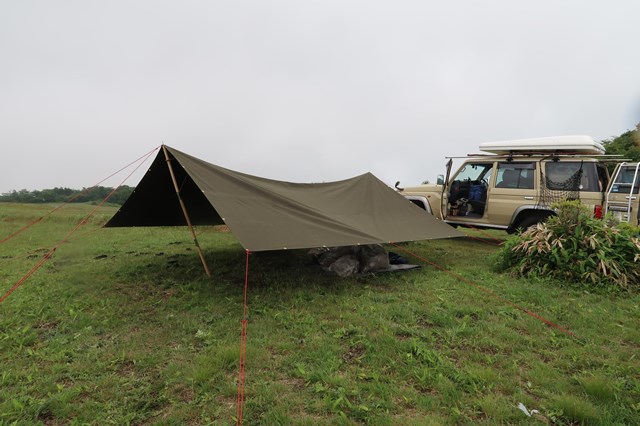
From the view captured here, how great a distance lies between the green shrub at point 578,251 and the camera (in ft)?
15.1

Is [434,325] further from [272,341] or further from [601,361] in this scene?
[272,341]

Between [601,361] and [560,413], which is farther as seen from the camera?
[601,361]

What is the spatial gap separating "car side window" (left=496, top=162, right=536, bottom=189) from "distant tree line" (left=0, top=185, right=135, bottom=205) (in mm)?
6906

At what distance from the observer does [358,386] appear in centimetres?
244

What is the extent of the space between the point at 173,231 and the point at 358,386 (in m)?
9.88

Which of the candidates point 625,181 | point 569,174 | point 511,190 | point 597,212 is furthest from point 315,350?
point 569,174

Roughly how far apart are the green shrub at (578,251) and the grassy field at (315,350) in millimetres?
350

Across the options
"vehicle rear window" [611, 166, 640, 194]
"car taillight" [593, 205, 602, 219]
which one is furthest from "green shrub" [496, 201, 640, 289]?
"vehicle rear window" [611, 166, 640, 194]

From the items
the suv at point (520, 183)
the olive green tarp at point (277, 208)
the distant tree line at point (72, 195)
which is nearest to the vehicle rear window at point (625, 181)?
the suv at point (520, 183)

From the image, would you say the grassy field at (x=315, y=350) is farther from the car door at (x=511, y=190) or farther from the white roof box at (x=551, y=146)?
the white roof box at (x=551, y=146)

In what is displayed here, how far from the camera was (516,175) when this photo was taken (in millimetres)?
7062

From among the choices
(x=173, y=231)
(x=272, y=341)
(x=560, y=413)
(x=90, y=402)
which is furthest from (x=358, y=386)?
(x=173, y=231)

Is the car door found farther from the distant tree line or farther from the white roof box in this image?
the distant tree line

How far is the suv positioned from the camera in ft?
21.0
